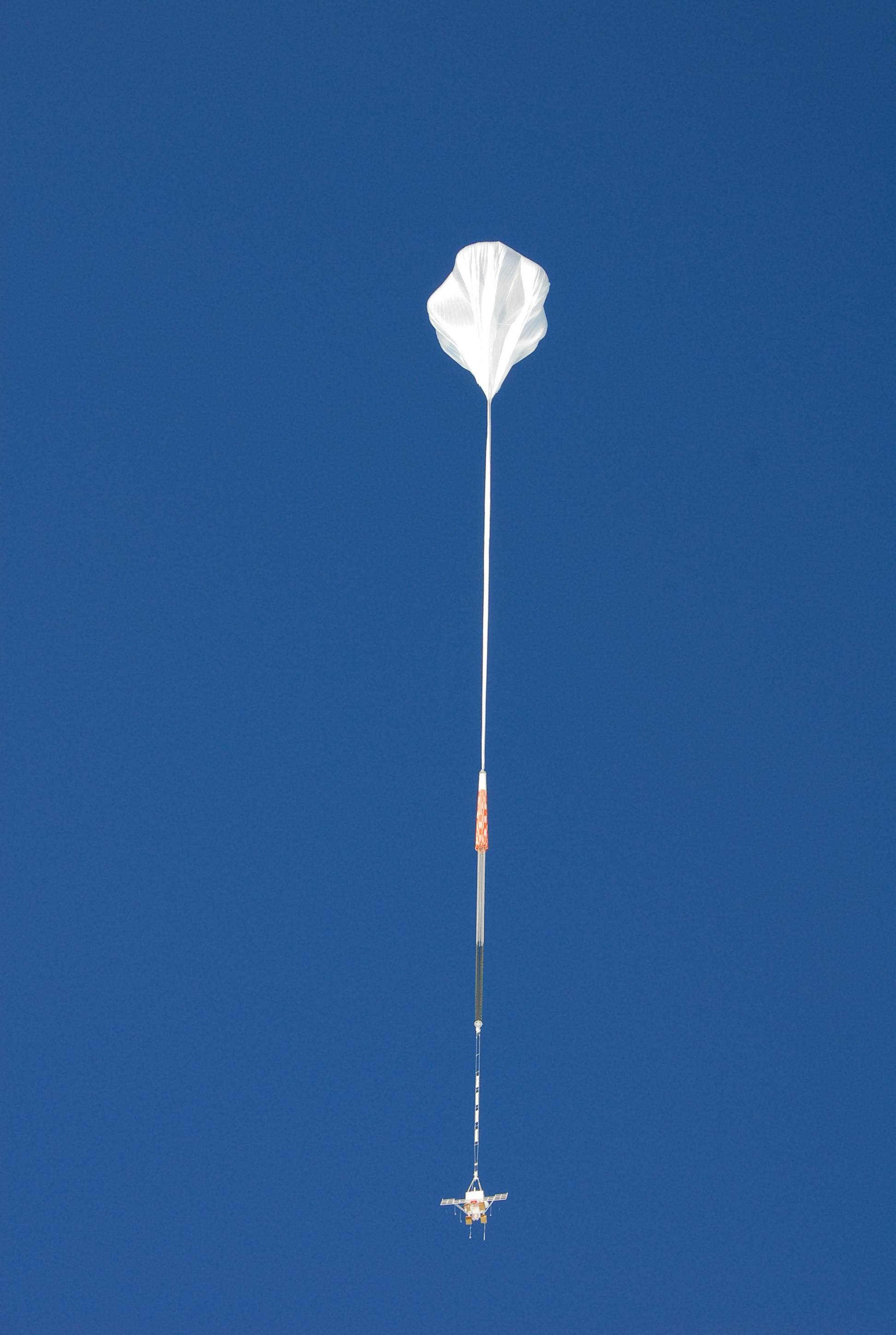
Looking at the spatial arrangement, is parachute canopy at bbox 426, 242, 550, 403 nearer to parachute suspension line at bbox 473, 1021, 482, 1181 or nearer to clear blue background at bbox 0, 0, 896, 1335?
clear blue background at bbox 0, 0, 896, 1335

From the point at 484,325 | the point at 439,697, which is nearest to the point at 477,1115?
the point at 439,697

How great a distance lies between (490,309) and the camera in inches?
71.6

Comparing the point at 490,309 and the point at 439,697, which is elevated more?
the point at 490,309

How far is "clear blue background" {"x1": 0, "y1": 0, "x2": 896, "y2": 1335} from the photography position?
2053 millimetres

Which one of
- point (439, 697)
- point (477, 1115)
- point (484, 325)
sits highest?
point (484, 325)

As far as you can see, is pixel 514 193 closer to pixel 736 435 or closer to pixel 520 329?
pixel 520 329

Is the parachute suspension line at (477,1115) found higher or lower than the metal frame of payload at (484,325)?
lower

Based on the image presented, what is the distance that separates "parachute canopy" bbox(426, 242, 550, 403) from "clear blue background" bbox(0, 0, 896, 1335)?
235mm

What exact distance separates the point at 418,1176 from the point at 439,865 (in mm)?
666

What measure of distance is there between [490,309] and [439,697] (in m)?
0.78

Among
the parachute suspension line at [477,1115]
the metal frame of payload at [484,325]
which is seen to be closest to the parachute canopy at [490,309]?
the metal frame of payload at [484,325]

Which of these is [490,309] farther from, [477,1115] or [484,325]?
[477,1115]

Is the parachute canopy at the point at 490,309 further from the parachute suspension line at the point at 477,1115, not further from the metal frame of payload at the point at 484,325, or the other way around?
the parachute suspension line at the point at 477,1115

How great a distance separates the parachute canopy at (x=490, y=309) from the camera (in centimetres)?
181
